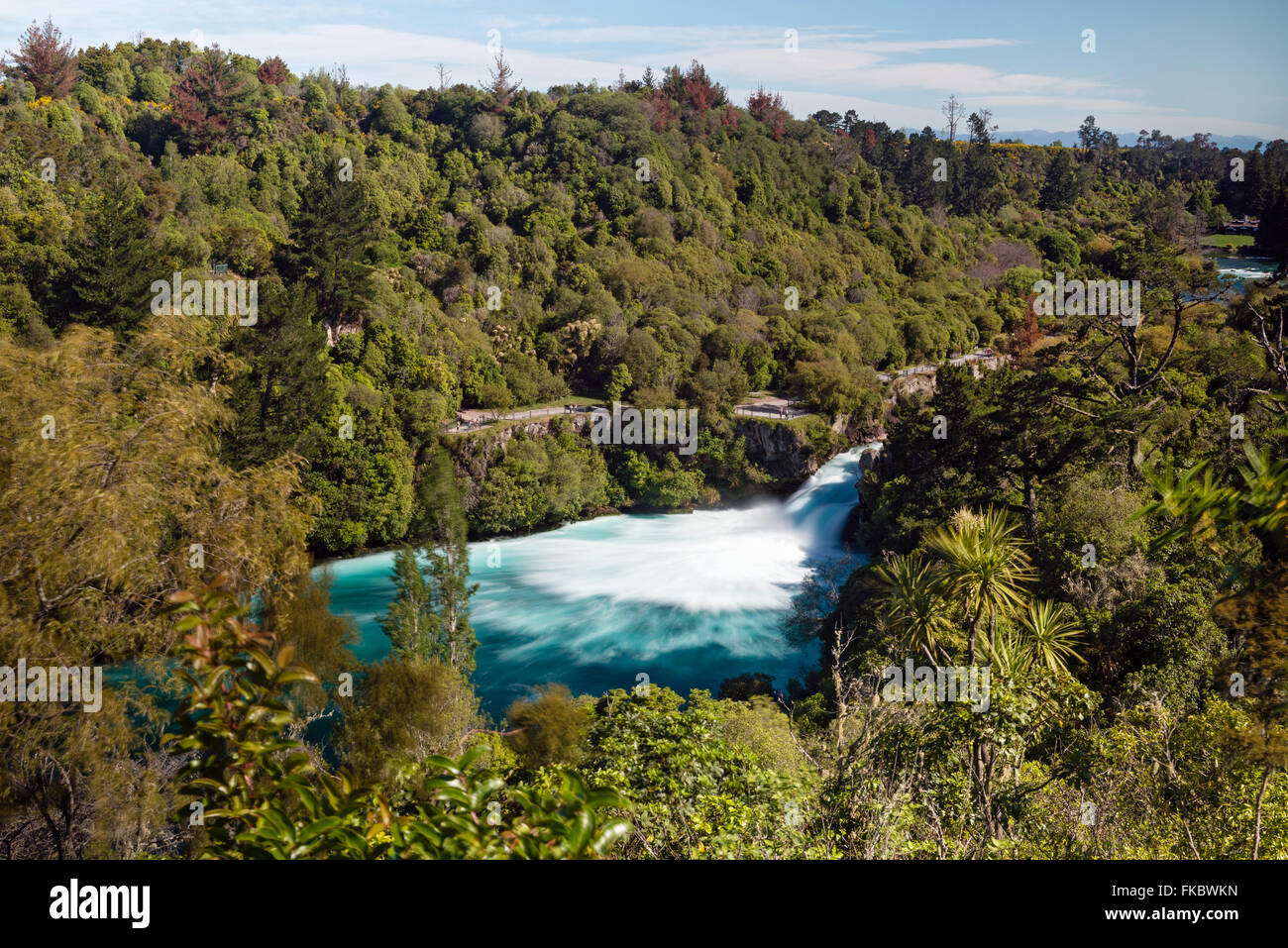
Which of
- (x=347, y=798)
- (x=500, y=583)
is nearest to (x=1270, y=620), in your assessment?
(x=347, y=798)

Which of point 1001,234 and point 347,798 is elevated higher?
point 1001,234

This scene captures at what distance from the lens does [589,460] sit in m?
32.9

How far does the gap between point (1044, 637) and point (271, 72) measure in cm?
5942

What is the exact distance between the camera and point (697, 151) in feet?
180

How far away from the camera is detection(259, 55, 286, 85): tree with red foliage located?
2067 inches

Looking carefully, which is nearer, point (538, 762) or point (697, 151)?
point (538, 762)

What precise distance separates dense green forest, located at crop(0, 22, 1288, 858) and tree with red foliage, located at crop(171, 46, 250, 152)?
269 millimetres

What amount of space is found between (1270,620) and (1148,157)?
81.8 meters

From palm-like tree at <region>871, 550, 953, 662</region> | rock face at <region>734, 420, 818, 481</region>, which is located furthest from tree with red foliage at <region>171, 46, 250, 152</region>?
palm-like tree at <region>871, 550, 953, 662</region>

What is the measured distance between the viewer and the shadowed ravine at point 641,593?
20344 mm

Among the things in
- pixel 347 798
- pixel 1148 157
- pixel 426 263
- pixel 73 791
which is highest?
pixel 1148 157

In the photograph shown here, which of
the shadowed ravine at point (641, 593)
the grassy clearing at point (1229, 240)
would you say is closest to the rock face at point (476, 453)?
the shadowed ravine at point (641, 593)
